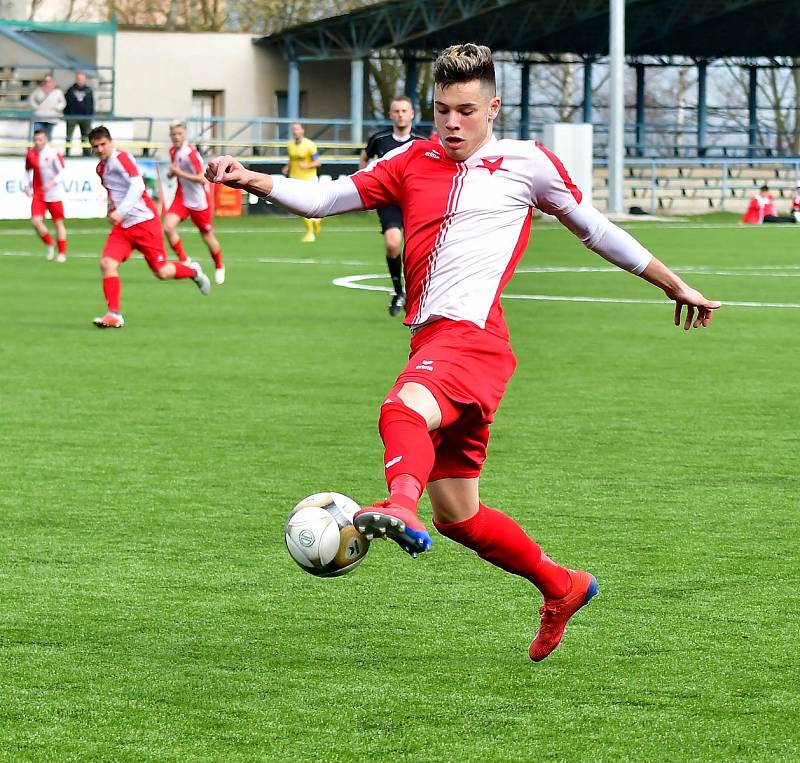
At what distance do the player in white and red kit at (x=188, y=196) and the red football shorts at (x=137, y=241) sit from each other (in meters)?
4.19

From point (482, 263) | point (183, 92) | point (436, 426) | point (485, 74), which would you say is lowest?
point (436, 426)

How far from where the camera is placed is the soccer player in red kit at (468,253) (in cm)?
518

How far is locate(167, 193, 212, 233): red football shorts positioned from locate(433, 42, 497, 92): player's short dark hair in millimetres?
17685

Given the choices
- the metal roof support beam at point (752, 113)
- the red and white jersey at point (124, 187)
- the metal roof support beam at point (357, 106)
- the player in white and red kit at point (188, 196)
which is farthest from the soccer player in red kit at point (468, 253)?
the metal roof support beam at point (752, 113)

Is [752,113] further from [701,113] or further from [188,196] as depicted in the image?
[188,196]

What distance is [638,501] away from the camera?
8.08 metres

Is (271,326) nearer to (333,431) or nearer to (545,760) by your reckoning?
(333,431)

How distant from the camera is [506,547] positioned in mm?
5422

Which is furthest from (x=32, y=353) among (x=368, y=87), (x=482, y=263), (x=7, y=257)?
(x=368, y=87)

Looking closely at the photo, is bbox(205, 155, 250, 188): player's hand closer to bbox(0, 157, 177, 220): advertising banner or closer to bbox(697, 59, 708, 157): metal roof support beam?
bbox(0, 157, 177, 220): advertising banner

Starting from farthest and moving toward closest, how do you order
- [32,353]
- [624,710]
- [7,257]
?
[7,257]
[32,353]
[624,710]

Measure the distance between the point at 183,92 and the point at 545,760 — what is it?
5008 cm

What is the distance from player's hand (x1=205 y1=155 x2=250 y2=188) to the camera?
16.8 ft

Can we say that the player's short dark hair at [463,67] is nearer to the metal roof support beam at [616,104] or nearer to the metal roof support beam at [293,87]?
the metal roof support beam at [616,104]
